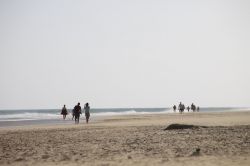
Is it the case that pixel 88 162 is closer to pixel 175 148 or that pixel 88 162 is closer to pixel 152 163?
pixel 152 163

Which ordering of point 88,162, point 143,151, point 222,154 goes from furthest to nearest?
point 143,151, point 222,154, point 88,162

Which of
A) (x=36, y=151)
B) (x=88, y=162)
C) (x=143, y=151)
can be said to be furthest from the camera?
(x=36, y=151)

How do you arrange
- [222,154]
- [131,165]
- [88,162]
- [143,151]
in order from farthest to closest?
[143,151]
[222,154]
[88,162]
[131,165]

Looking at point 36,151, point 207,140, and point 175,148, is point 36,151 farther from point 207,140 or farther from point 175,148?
point 207,140

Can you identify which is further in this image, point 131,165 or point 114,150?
point 114,150

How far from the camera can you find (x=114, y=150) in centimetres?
1396

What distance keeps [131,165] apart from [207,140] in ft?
21.1

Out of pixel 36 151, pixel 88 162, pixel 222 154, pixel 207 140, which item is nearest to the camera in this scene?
pixel 88 162

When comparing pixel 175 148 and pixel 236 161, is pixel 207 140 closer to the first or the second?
pixel 175 148

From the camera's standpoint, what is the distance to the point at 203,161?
1116 cm

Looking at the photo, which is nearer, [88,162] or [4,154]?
[88,162]

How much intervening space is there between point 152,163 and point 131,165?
0.70 meters

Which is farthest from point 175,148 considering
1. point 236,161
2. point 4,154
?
point 4,154

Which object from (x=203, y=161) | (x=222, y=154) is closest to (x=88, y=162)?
(x=203, y=161)
